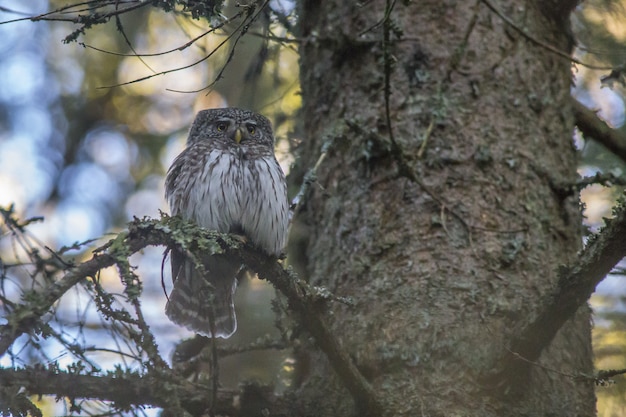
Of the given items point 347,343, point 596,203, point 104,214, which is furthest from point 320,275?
point 104,214

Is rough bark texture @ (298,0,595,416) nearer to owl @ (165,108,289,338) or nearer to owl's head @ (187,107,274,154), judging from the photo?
owl @ (165,108,289,338)

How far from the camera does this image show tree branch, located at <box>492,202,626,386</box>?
2.54 meters

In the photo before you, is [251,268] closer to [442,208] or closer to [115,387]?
[115,387]

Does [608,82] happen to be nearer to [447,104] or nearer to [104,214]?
[447,104]

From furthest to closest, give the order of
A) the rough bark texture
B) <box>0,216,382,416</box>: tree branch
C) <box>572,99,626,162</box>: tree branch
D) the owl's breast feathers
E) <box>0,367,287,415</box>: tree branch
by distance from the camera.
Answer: the owl's breast feathers, <box>572,99,626,162</box>: tree branch, the rough bark texture, <box>0,367,287,415</box>: tree branch, <box>0,216,382,416</box>: tree branch

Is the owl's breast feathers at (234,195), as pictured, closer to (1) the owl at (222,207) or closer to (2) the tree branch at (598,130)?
(1) the owl at (222,207)

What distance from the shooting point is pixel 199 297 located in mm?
4230

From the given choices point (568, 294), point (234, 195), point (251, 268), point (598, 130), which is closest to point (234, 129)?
point (234, 195)

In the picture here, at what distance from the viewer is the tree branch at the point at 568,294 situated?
8.32ft

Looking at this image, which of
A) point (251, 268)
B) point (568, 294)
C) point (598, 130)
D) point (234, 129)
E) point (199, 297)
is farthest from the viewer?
point (234, 129)

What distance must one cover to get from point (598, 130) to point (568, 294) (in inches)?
61.0

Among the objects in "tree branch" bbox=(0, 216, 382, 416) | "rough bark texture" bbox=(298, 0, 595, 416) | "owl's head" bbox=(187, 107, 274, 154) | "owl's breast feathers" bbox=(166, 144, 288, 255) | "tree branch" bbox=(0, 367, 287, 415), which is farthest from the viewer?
"owl's head" bbox=(187, 107, 274, 154)

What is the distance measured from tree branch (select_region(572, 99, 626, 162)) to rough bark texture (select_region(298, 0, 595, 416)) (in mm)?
123

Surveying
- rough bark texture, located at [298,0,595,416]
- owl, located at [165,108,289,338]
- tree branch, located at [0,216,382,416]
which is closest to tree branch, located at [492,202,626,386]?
rough bark texture, located at [298,0,595,416]
